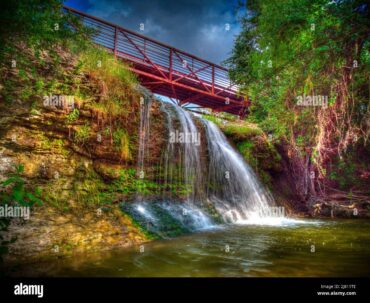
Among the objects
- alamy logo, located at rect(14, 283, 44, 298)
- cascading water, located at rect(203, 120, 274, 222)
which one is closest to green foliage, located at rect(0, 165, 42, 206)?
alamy logo, located at rect(14, 283, 44, 298)

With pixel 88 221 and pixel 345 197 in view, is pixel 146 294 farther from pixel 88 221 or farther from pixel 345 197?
pixel 345 197

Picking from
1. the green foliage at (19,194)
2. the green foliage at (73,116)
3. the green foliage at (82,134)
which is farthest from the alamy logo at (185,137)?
the green foliage at (19,194)

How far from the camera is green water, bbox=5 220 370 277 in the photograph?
2939mm

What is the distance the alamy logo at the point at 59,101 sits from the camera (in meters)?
5.07

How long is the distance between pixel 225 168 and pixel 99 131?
5.10 meters

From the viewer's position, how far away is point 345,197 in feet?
36.2

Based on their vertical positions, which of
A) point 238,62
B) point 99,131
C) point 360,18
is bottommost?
point 99,131

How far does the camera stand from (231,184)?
9.16 metres

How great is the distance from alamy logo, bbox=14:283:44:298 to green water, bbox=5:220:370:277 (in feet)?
1.69

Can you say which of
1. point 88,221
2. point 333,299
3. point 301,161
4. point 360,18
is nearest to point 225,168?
point 301,161
